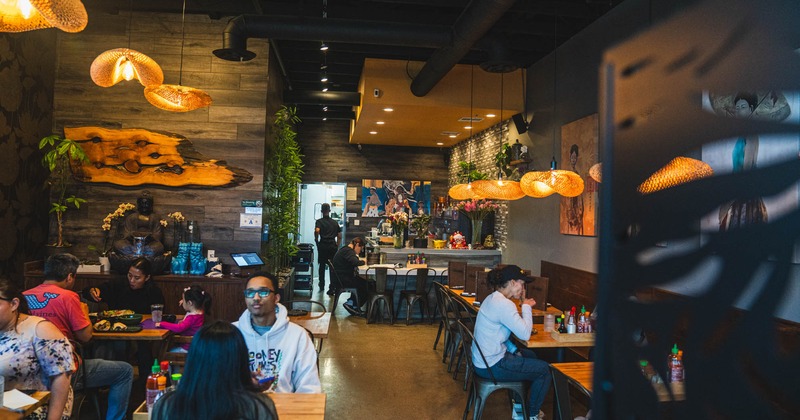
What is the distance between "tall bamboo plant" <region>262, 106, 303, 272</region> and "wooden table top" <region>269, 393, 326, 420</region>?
14.1 ft

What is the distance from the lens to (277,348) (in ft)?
9.66

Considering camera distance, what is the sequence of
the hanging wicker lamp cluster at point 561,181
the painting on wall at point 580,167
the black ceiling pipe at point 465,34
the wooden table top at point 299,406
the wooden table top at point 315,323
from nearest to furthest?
the wooden table top at point 299,406 → the wooden table top at point 315,323 → the black ceiling pipe at point 465,34 → the hanging wicker lamp cluster at point 561,181 → the painting on wall at point 580,167

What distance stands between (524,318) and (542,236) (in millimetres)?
3225

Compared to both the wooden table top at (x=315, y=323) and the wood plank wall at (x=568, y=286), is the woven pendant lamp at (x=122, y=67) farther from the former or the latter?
the wood plank wall at (x=568, y=286)

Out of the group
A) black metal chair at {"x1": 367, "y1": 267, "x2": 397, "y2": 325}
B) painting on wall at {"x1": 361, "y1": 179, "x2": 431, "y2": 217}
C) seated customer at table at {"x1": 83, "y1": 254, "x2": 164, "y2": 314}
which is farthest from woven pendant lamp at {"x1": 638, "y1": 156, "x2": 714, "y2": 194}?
painting on wall at {"x1": 361, "y1": 179, "x2": 431, "y2": 217}

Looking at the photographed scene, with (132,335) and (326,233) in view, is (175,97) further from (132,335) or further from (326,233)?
(326,233)

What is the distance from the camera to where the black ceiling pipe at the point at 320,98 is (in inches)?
362

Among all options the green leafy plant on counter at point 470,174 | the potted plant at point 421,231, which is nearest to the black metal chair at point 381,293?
the potted plant at point 421,231

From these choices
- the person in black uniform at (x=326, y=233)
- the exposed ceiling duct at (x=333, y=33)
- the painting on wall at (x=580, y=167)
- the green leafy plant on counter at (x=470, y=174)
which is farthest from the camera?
the person in black uniform at (x=326, y=233)

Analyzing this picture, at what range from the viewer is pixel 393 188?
1270cm

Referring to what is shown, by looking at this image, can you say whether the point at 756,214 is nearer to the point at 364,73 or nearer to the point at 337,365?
the point at 337,365

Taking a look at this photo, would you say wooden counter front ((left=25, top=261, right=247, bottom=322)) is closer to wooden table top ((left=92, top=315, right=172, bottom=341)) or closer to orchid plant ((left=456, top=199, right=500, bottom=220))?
wooden table top ((left=92, top=315, right=172, bottom=341))

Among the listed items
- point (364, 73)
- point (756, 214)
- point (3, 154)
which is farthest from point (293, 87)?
point (756, 214)

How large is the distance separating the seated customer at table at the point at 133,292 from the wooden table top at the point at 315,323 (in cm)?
148
